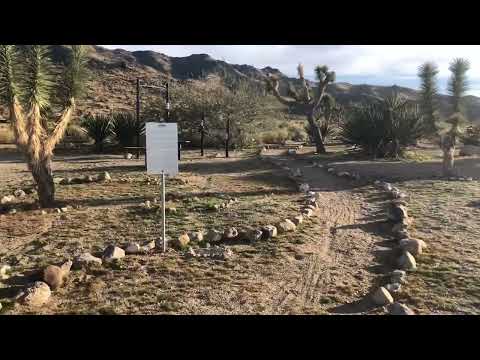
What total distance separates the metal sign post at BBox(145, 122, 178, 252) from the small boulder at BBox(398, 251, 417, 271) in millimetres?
2913

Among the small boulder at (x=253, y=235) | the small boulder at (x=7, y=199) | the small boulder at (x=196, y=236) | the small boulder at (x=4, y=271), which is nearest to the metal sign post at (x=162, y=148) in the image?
the small boulder at (x=196, y=236)

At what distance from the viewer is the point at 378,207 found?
8562 mm

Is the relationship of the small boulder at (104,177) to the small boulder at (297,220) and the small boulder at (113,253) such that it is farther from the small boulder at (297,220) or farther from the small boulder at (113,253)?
the small boulder at (113,253)

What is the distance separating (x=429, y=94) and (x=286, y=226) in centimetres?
1390

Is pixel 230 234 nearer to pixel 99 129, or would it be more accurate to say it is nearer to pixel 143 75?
pixel 99 129

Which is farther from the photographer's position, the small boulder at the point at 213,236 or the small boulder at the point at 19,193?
the small boulder at the point at 19,193

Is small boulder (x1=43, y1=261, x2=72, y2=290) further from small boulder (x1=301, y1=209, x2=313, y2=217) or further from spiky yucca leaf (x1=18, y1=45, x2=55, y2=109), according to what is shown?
small boulder (x1=301, y1=209, x2=313, y2=217)

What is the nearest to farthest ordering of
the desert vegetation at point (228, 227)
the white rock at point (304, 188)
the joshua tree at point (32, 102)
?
the desert vegetation at point (228, 227) < the joshua tree at point (32, 102) < the white rock at point (304, 188)

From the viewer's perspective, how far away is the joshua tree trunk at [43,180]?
789cm

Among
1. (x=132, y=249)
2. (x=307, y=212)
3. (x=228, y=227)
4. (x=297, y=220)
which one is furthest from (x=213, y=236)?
(x=307, y=212)

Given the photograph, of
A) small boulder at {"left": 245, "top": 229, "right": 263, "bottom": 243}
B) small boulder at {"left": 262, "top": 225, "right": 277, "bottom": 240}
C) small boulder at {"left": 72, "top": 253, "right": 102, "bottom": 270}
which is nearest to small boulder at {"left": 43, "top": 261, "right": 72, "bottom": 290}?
small boulder at {"left": 72, "top": 253, "right": 102, "bottom": 270}

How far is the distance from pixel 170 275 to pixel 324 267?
5.81 feet

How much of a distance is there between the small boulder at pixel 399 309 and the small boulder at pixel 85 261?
3.12 m
